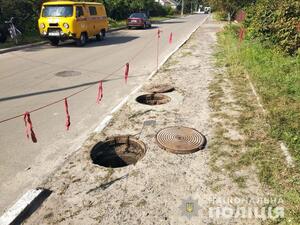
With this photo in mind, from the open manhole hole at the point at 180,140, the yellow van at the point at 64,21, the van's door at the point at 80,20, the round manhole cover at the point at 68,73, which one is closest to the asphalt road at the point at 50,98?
the round manhole cover at the point at 68,73

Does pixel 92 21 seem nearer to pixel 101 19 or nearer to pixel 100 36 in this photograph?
pixel 101 19

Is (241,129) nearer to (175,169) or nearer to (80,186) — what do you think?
(175,169)

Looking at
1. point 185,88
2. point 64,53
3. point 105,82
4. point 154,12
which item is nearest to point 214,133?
point 185,88

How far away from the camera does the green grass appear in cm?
396

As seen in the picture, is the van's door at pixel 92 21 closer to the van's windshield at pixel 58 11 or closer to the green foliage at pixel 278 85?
the van's windshield at pixel 58 11

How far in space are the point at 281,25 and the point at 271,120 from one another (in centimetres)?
707

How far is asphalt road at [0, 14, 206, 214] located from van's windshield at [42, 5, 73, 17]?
1.78 metres

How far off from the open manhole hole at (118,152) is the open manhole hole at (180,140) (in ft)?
1.36

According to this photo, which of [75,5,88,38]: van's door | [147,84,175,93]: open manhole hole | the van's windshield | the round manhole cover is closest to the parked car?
[75,5,88,38]: van's door

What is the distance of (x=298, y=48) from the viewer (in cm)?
1034

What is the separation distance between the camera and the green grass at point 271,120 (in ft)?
13.0

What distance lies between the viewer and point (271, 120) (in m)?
5.69

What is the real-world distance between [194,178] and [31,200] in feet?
7.30

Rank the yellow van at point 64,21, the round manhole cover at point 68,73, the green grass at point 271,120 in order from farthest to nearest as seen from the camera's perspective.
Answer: the yellow van at point 64,21
the round manhole cover at point 68,73
the green grass at point 271,120
